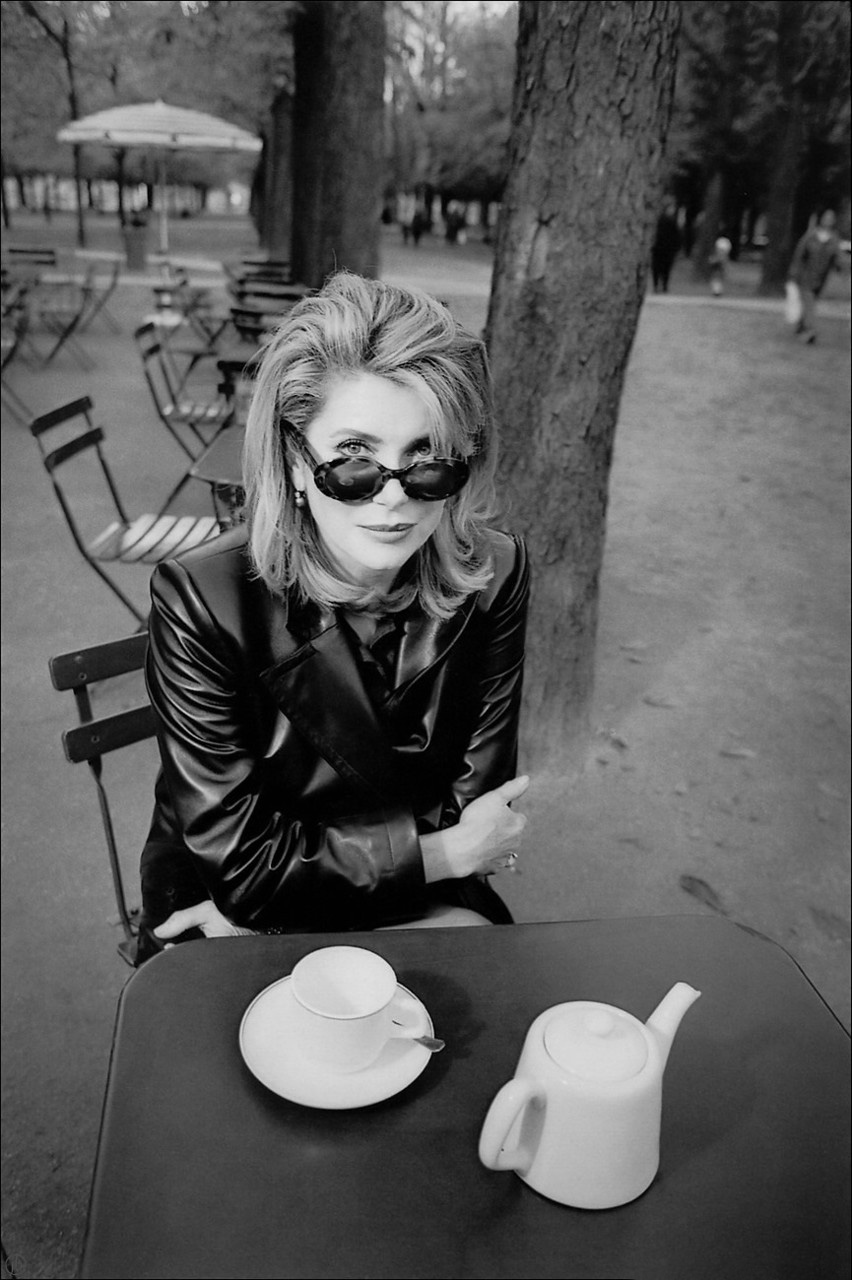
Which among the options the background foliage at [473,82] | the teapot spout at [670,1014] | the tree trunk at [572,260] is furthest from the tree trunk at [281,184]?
the teapot spout at [670,1014]

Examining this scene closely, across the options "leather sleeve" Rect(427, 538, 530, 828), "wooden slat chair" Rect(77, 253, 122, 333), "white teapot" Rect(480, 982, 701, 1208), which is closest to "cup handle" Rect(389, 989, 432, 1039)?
"white teapot" Rect(480, 982, 701, 1208)

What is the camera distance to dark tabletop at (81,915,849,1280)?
1.13 m

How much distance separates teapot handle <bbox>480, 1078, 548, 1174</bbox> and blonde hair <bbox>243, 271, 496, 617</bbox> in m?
1.06

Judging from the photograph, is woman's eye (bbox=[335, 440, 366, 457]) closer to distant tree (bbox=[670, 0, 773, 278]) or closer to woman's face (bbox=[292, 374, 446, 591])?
woman's face (bbox=[292, 374, 446, 591])

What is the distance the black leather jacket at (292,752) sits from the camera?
1.88 meters

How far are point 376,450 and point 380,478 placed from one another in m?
0.06

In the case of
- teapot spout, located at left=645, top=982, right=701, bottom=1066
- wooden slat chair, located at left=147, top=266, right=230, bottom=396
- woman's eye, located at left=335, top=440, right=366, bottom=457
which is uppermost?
woman's eye, located at left=335, top=440, right=366, bottom=457

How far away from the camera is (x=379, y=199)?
8.38 metres

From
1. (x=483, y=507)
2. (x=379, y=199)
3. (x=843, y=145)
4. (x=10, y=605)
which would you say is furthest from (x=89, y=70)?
(x=483, y=507)

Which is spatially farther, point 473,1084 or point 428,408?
point 428,408

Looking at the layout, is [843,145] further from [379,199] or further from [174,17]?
[379,199]

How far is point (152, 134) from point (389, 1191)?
48.0ft

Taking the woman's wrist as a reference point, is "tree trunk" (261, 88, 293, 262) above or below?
above

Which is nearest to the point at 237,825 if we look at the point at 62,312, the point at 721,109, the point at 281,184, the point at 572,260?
the point at 572,260
